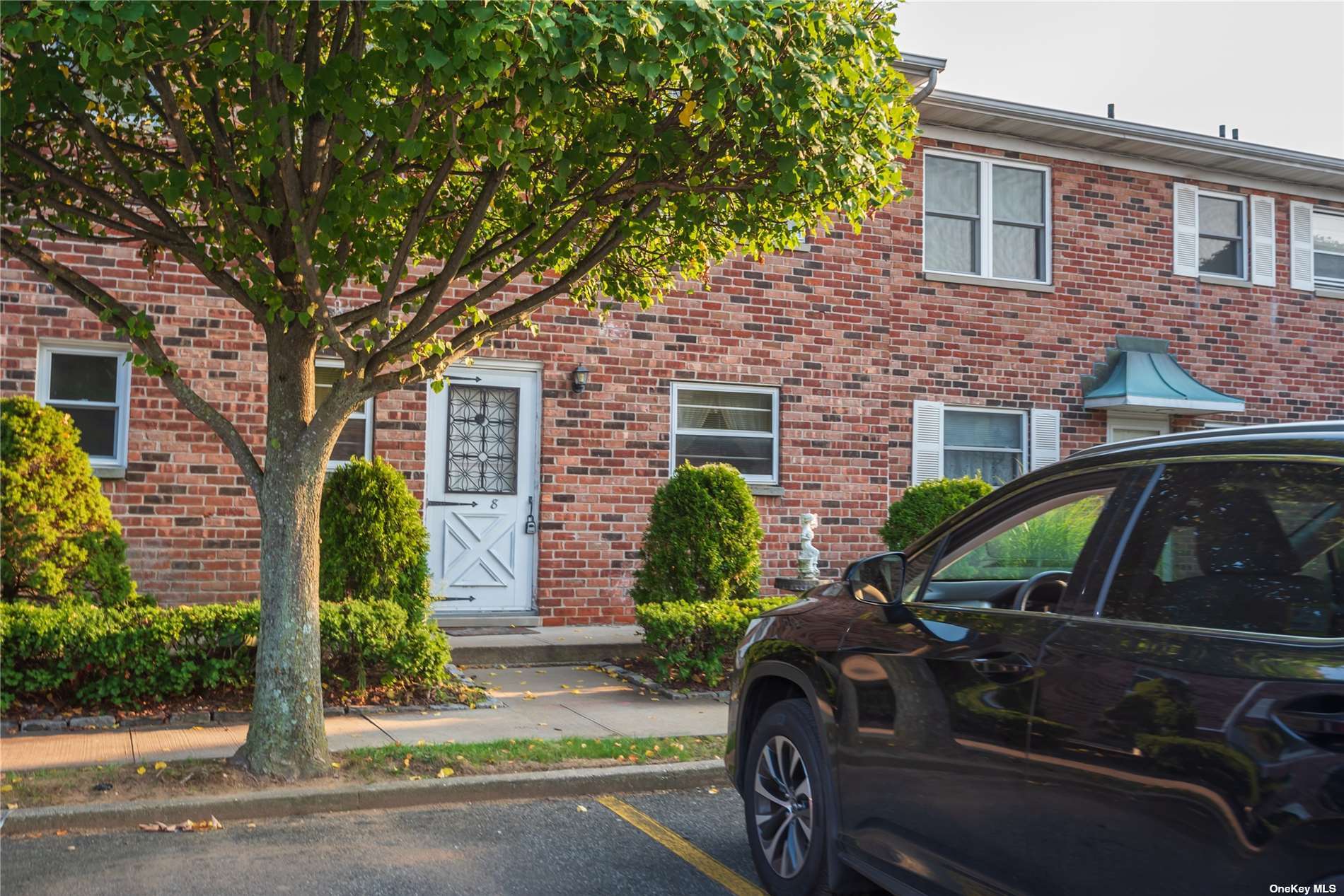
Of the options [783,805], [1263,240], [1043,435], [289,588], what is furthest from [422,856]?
[1263,240]

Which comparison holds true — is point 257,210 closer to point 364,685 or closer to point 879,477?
point 364,685

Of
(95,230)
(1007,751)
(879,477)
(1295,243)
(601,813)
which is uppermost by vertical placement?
(1295,243)

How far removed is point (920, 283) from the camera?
13062 millimetres

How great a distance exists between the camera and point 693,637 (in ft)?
28.6

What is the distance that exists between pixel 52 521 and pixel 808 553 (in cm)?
646

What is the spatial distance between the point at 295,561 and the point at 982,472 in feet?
30.0

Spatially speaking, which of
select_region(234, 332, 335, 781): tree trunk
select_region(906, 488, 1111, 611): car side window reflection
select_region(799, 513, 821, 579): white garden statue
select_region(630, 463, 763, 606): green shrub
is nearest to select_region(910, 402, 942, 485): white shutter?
select_region(799, 513, 821, 579): white garden statue

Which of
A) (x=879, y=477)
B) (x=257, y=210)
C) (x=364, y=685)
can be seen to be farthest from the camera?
(x=879, y=477)

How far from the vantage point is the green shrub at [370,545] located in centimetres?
866

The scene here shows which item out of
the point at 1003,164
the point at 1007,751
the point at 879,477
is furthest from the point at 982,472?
the point at 1007,751

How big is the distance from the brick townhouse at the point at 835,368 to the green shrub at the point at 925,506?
1.05 metres

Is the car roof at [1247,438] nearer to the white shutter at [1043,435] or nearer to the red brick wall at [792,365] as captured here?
the red brick wall at [792,365]

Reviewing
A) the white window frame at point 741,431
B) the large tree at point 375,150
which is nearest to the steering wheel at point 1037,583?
the large tree at point 375,150

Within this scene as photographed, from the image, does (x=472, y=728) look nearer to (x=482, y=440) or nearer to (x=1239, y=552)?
(x=482, y=440)
